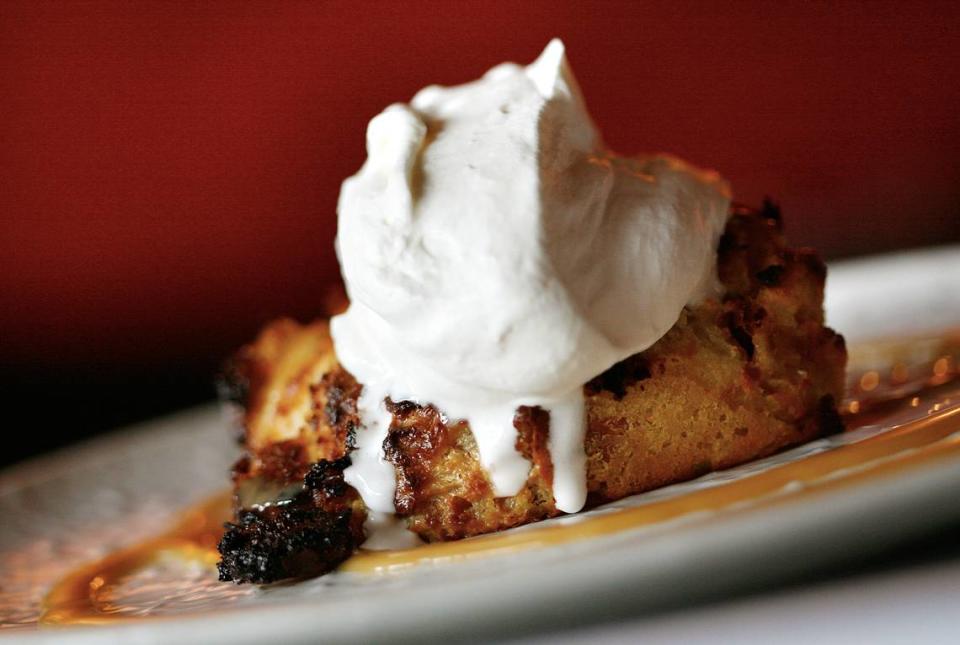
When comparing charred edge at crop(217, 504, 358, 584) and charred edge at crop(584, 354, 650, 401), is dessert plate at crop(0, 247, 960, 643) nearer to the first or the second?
charred edge at crop(217, 504, 358, 584)

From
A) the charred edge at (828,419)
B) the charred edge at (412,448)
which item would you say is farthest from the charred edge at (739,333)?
the charred edge at (412,448)

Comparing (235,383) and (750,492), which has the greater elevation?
(235,383)

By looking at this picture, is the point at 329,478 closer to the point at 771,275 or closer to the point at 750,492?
the point at 750,492

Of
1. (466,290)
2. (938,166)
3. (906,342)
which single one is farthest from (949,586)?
(938,166)

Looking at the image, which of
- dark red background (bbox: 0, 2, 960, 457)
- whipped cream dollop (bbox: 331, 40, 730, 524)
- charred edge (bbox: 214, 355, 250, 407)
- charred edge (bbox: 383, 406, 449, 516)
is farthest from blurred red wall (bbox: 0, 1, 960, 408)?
charred edge (bbox: 383, 406, 449, 516)

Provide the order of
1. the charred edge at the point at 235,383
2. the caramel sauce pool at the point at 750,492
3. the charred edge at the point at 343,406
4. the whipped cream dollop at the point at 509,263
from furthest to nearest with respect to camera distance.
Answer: the charred edge at the point at 235,383, the charred edge at the point at 343,406, the whipped cream dollop at the point at 509,263, the caramel sauce pool at the point at 750,492

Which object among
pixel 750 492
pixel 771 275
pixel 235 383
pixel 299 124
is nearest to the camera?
pixel 750 492

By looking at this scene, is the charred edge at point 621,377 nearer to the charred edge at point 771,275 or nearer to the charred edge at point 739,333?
the charred edge at point 739,333

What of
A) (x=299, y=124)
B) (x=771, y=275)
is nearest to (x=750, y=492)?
(x=771, y=275)
